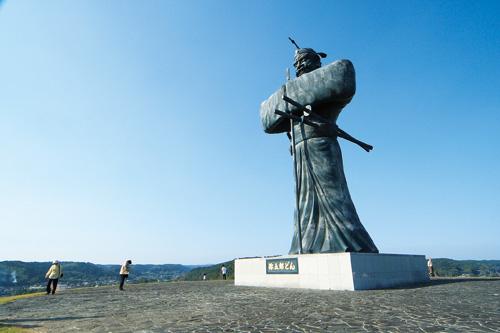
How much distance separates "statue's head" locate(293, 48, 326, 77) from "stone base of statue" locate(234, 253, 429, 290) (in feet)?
27.6

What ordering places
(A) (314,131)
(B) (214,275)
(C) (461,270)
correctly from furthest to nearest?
(B) (214,275), (C) (461,270), (A) (314,131)

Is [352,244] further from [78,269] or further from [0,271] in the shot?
[78,269]

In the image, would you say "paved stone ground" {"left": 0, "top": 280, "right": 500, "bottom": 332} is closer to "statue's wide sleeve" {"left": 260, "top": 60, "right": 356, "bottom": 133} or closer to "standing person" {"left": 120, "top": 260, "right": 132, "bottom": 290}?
"standing person" {"left": 120, "top": 260, "right": 132, "bottom": 290}

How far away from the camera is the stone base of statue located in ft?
35.1

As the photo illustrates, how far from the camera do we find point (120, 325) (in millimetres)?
6109

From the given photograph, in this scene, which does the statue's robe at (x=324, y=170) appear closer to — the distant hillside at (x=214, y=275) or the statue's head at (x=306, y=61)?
the statue's head at (x=306, y=61)

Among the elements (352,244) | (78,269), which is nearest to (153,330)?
(352,244)

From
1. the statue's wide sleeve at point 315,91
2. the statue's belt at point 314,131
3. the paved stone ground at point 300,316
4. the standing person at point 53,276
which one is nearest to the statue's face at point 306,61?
the statue's wide sleeve at point 315,91

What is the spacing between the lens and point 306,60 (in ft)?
50.2

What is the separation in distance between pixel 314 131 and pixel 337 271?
6.02 metres

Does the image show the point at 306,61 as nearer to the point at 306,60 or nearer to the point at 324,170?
the point at 306,60

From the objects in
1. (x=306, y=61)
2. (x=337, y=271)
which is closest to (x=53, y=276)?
(x=337, y=271)

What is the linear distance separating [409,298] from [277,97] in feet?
33.3

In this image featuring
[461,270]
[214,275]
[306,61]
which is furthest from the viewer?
[214,275]
